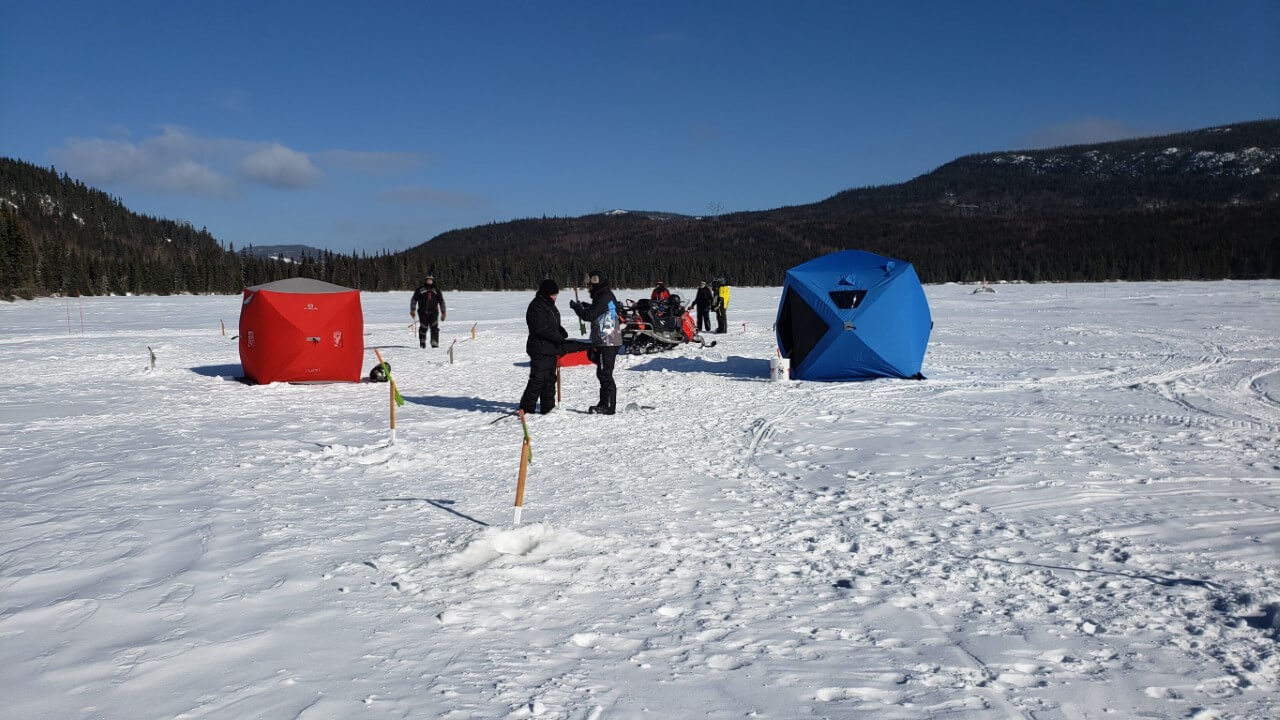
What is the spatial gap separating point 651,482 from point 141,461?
4.94m

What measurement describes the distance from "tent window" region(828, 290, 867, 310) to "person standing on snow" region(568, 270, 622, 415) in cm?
445

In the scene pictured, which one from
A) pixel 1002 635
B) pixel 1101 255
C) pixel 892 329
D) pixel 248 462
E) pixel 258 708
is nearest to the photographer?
pixel 258 708

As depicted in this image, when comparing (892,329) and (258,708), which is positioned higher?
(892,329)

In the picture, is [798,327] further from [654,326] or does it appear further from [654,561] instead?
[654,561]

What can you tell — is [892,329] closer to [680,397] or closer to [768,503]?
[680,397]

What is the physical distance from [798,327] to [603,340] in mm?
Answer: 4475

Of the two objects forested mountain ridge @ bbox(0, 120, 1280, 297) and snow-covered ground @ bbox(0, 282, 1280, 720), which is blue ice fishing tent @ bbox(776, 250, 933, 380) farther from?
forested mountain ridge @ bbox(0, 120, 1280, 297)

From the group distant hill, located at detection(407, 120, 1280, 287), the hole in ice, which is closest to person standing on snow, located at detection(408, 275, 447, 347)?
the hole in ice

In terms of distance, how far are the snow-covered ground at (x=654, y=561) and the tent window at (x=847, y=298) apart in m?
2.77

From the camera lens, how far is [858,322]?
13.1 metres

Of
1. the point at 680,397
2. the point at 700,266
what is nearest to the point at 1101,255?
the point at 700,266

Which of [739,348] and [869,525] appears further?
[739,348]

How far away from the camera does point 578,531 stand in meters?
5.50

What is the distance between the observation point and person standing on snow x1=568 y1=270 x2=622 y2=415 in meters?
10.5
